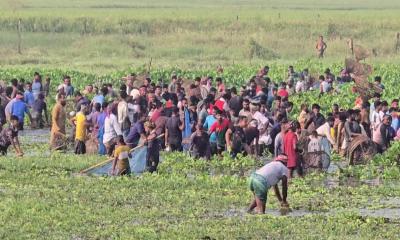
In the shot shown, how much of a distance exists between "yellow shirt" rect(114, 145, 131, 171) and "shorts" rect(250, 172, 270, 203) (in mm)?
4723

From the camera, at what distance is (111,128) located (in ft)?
86.8

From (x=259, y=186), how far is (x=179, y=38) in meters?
46.8

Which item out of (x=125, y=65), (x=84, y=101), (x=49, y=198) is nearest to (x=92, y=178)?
(x=49, y=198)

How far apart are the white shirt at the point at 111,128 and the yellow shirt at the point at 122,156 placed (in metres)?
2.59

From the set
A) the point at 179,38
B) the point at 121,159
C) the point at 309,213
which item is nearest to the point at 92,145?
the point at 121,159

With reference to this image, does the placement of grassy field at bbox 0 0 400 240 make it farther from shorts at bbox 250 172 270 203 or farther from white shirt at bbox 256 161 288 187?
white shirt at bbox 256 161 288 187

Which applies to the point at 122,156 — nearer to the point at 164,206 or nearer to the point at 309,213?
the point at 164,206

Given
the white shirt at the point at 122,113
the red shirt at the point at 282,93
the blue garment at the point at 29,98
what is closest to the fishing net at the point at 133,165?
the white shirt at the point at 122,113

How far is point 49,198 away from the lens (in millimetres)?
20719

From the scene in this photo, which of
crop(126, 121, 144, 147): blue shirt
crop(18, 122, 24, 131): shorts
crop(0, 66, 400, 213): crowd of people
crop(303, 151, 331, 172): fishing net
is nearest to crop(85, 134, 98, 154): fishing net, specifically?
crop(0, 66, 400, 213): crowd of people

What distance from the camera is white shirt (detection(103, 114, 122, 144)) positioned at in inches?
1038

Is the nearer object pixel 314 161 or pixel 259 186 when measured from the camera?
pixel 259 186

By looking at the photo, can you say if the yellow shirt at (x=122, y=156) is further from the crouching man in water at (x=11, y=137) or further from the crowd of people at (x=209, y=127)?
the crouching man in water at (x=11, y=137)

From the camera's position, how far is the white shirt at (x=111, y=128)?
86.5 feet
